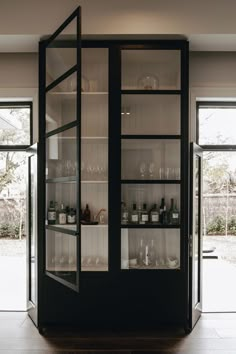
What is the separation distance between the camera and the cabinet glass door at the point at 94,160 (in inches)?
154

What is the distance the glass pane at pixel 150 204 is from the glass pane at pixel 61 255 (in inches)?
26.6

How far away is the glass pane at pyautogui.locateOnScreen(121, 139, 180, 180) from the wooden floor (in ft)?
5.48

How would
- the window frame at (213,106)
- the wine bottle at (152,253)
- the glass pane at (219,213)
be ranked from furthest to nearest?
the glass pane at (219,213), the window frame at (213,106), the wine bottle at (152,253)

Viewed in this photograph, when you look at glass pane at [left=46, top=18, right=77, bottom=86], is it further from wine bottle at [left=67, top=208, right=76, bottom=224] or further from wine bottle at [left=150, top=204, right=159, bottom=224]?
wine bottle at [left=150, top=204, right=159, bottom=224]

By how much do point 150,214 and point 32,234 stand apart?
55.6 inches

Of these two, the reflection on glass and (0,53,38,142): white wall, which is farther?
(0,53,38,142): white wall

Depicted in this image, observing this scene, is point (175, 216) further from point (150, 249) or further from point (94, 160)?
point (94, 160)

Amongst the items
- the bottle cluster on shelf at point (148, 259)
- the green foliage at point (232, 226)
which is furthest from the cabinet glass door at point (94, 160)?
the green foliage at point (232, 226)

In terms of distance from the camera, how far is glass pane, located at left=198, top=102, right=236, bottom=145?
4.55 meters

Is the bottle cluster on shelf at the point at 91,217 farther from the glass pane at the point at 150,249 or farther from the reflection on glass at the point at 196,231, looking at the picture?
the reflection on glass at the point at 196,231

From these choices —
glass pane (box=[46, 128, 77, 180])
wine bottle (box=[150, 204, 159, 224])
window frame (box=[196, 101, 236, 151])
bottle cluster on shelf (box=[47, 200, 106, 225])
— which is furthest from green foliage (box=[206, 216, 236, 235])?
glass pane (box=[46, 128, 77, 180])

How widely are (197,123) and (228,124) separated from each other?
0.45 metres

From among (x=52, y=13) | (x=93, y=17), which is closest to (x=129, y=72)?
(x=93, y=17)

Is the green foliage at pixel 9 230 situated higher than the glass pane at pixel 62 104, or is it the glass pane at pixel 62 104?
the glass pane at pixel 62 104
